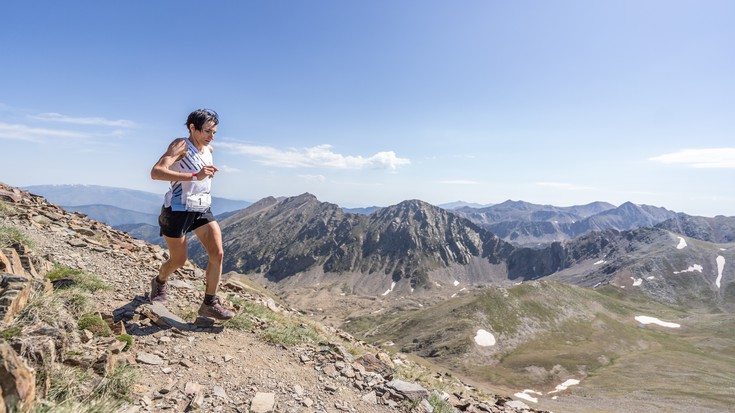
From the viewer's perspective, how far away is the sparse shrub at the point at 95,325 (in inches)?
276

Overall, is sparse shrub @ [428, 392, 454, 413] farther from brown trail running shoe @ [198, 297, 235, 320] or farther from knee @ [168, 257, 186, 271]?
knee @ [168, 257, 186, 271]

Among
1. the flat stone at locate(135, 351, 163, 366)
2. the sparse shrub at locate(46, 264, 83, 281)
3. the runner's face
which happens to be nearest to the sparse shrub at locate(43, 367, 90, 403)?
the flat stone at locate(135, 351, 163, 366)

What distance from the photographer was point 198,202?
332 inches

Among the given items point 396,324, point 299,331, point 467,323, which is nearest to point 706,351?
point 467,323

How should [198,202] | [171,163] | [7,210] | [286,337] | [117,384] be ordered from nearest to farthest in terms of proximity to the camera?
[117,384] < [171,163] < [198,202] < [286,337] < [7,210]

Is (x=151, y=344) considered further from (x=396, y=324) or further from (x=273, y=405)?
(x=396, y=324)

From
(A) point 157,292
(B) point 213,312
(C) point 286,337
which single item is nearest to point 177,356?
(B) point 213,312

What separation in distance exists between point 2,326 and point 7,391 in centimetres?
189

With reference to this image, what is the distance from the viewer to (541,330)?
13575cm

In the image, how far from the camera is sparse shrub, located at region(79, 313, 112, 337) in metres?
7.02

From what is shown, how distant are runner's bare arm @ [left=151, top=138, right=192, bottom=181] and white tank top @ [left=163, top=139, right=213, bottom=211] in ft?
0.61

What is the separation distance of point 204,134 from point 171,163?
127cm

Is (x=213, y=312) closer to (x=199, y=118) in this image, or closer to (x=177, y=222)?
(x=177, y=222)

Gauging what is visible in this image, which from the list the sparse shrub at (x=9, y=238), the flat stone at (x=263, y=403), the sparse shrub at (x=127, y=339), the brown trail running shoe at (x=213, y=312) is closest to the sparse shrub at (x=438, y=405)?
the flat stone at (x=263, y=403)
